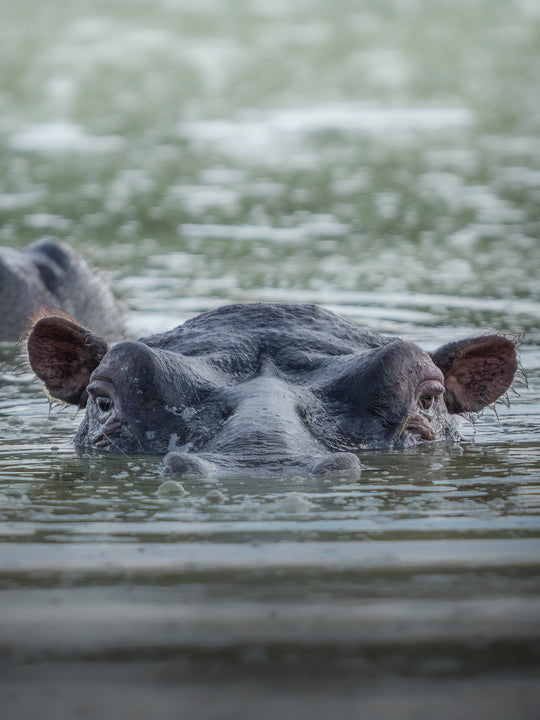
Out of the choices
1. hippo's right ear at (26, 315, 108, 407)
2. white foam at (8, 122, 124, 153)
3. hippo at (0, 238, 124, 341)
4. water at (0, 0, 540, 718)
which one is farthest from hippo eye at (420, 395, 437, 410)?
white foam at (8, 122, 124, 153)

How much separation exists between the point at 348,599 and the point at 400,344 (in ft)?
9.66

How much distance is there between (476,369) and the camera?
7.65 m

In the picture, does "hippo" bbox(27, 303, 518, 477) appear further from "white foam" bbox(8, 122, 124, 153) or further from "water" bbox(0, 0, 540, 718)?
"white foam" bbox(8, 122, 124, 153)

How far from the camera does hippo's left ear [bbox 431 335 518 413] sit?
7469 mm

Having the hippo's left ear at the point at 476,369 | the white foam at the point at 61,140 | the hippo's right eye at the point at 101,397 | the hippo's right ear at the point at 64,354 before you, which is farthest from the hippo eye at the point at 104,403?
the white foam at the point at 61,140

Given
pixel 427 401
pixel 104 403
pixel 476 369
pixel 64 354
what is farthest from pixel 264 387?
pixel 476 369

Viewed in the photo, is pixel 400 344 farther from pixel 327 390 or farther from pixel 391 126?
pixel 391 126

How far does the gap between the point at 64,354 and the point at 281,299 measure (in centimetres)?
619

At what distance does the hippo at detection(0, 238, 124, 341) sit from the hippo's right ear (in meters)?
4.17

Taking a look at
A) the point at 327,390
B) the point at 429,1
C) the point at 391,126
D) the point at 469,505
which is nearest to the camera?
the point at 469,505

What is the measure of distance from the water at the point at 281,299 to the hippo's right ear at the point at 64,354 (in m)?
0.35

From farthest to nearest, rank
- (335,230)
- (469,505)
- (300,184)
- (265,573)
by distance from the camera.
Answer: (300,184), (335,230), (469,505), (265,573)

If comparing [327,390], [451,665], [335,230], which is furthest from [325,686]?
[335,230]

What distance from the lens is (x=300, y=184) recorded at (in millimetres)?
21391
